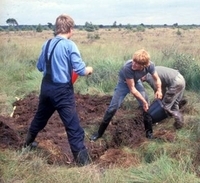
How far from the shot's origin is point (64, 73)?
16.8 ft

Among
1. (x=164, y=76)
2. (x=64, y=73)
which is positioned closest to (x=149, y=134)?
(x=164, y=76)

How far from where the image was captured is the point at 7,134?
6.34 m

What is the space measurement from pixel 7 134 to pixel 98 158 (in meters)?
1.46

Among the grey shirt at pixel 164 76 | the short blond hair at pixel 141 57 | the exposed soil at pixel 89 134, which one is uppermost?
the short blond hair at pixel 141 57

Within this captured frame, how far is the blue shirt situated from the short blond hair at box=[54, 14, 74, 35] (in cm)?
10

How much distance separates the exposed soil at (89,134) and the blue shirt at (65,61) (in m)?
1.15

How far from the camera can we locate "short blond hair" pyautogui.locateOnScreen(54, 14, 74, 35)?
200 inches

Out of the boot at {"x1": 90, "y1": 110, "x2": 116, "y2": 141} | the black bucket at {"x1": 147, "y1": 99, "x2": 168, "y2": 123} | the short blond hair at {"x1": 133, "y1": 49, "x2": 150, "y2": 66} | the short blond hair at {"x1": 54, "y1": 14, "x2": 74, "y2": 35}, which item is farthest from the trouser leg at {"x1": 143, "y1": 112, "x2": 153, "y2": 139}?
the short blond hair at {"x1": 54, "y1": 14, "x2": 74, "y2": 35}

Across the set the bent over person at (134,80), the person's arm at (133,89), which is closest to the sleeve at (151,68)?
the bent over person at (134,80)

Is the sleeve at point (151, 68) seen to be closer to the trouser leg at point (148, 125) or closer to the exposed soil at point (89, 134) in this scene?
the trouser leg at point (148, 125)

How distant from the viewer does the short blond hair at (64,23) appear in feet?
16.7

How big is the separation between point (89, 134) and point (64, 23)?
2.47 metres

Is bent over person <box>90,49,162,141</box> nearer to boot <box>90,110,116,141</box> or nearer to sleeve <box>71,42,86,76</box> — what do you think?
boot <box>90,110,116,141</box>

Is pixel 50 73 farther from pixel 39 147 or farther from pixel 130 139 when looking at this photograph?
pixel 130 139
